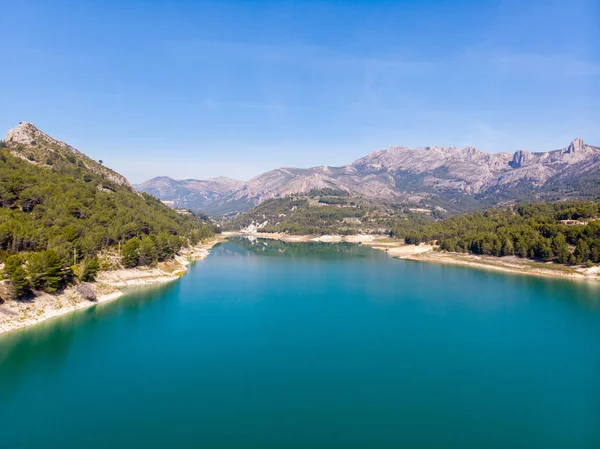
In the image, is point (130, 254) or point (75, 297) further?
point (130, 254)

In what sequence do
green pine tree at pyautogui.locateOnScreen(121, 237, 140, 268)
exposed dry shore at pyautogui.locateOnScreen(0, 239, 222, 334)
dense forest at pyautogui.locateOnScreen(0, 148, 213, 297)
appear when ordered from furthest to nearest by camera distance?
green pine tree at pyautogui.locateOnScreen(121, 237, 140, 268) < dense forest at pyautogui.locateOnScreen(0, 148, 213, 297) < exposed dry shore at pyautogui.locateOnScreen(0, 239, 222, 334)

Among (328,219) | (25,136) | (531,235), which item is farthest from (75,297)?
(328,219)

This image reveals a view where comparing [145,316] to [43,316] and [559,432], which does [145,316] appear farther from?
[559,432]

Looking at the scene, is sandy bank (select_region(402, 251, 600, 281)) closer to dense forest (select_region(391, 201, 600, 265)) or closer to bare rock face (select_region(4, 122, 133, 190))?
dense forest (select_region(391, 201, 600, 265))

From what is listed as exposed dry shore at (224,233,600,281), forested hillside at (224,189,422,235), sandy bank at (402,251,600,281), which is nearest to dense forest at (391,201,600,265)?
sandy bank at (402,251,600,281)

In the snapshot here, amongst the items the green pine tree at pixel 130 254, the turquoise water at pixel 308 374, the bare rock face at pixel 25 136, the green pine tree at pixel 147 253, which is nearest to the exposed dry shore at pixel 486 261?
the turquoise water at pixel 308 374

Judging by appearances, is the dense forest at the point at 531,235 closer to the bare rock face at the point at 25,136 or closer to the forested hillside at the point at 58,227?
the forested hillside at the point at 58,227

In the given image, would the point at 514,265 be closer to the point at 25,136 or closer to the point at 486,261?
the point at 486,261
